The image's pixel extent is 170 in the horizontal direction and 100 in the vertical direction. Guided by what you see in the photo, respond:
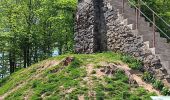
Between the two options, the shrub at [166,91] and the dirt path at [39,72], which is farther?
the dirt path at [39,72]

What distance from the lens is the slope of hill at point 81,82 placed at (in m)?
11.4

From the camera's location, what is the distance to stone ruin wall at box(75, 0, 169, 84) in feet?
45.1

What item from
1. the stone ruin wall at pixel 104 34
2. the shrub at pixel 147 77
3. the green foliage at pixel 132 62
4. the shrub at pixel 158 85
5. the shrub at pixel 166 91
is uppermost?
the stone ruin wall at pixel 104 34

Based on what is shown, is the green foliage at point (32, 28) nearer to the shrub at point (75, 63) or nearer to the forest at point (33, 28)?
the forest at point (33, 28)

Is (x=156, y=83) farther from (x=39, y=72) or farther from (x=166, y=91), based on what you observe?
(x=39, y=72)

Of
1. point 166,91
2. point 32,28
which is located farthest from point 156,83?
point 32,28

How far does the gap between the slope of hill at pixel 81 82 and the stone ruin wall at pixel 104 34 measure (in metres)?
0.56

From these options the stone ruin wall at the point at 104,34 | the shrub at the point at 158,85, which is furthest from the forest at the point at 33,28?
the shrub at the point at 158,85

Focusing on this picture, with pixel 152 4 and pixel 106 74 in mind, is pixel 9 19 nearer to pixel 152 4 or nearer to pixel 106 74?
pixel 152 4

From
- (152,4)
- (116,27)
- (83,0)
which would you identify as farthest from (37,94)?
(152,4)

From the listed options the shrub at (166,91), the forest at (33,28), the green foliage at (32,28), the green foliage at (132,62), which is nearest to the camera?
the shrub at (166,91)

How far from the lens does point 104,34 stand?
1576 centimetres

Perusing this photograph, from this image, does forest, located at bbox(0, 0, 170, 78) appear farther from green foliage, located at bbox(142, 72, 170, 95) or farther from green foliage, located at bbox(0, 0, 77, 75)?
green foliage, located at bbox(142, 72, 170, 95)

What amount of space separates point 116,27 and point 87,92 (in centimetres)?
448
